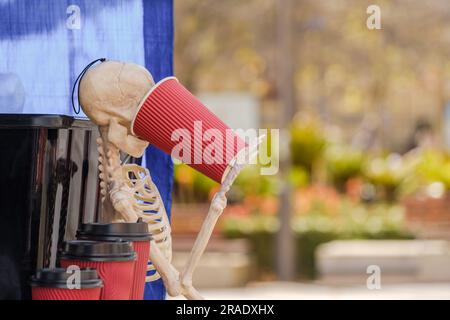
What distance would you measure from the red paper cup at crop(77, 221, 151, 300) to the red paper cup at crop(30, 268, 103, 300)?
214mm

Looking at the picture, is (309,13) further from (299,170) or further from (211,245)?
(211,245)

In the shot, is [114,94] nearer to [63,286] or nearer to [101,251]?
[101,251]

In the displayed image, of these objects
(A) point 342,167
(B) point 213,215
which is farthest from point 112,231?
(A) point 342,167

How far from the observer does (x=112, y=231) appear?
3250 mm

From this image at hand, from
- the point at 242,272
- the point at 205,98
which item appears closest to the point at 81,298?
the point at 242,272

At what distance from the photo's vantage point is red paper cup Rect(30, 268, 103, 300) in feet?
9.87

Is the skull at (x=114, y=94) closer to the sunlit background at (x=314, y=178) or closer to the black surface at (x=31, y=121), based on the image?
the black surface at (x=31, y=121)

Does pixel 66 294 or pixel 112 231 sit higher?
pixel 112 231

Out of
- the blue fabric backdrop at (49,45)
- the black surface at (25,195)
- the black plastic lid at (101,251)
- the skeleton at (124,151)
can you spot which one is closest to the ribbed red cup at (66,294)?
the black plastic lid at (101,251)

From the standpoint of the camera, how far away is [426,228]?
502 inches

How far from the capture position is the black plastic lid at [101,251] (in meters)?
3.12

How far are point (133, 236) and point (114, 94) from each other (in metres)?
0.49

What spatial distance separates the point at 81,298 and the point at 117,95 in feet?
2.50

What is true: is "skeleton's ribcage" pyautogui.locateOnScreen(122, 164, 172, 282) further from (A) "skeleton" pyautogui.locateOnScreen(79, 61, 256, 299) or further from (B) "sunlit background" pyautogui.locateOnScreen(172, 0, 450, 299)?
(B) "sunlit background" pyautogui.locateOnScreen(172, 0, 450, 299)
